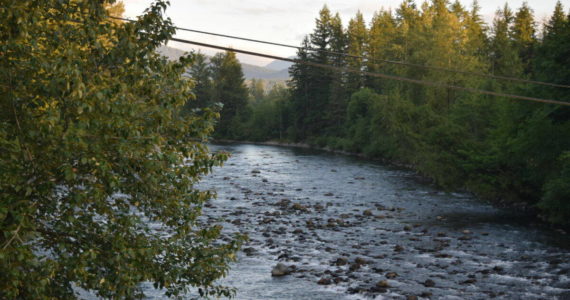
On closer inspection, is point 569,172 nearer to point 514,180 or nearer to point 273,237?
point 514,180

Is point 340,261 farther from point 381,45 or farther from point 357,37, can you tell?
point 357,37

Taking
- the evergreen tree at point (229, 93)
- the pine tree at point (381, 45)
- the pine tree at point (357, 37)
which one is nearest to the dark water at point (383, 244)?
the pine tree at point (381, 45)

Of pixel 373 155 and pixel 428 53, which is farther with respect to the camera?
pixel 373 155

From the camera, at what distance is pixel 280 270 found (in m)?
18.9

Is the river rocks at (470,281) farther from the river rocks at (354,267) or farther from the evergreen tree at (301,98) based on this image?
the evergreen tree at (301,98)

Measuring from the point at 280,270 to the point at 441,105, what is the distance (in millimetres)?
36724

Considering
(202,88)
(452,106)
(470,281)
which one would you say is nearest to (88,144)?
(470,281)

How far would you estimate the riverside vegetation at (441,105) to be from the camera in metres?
26.6

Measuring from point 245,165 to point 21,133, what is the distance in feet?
144

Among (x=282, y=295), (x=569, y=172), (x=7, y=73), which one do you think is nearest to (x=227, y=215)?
(x=282, y=295)

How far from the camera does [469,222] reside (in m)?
26.9

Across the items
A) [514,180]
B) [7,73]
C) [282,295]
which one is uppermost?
[7,73]

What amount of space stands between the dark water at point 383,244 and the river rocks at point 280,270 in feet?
0.90

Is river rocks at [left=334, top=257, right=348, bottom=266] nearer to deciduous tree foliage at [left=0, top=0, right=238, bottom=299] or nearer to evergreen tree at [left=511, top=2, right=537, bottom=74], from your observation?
deciduous tree foliage at [left=0, top=0, right=238, bottom=299]
